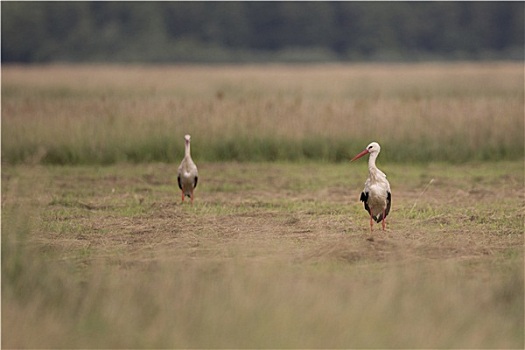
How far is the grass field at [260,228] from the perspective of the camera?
18.2 feet

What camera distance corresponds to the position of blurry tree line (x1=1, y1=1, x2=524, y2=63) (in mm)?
68188

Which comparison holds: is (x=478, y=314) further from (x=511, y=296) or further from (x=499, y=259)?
(x=499, y=259)

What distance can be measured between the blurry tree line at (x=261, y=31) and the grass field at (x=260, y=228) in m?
51.2

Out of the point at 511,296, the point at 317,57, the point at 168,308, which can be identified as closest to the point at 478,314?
the point at 511,296

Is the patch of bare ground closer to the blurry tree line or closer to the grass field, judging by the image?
the grass field

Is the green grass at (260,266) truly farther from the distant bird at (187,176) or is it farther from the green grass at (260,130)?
the green grass at (260,130)

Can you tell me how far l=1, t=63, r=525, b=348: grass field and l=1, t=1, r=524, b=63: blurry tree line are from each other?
168 ft

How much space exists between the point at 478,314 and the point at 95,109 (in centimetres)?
1244

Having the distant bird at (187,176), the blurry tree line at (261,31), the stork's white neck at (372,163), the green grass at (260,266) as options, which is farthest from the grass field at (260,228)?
the blurry tree line at (261,31)

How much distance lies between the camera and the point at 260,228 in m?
9.52

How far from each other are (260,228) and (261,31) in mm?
63790

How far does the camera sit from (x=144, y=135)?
15.5 m

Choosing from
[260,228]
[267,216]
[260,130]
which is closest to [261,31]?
[260,130]

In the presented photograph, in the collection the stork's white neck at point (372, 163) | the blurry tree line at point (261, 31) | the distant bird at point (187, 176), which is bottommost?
the distant bird at point (187, 176)
